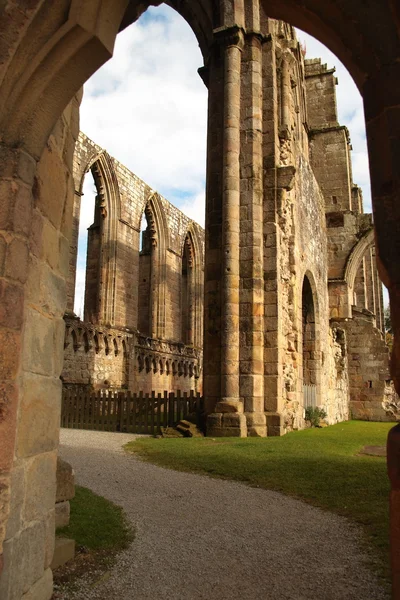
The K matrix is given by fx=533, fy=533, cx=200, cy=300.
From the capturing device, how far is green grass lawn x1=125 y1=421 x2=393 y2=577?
4492 millimetres

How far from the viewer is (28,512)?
96.7 inches

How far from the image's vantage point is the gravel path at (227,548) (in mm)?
2801

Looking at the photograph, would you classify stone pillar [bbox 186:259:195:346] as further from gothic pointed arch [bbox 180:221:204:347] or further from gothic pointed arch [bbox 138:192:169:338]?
gothic pointed arch [bbox 138:192:169:338]

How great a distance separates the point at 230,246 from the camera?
10.6 m

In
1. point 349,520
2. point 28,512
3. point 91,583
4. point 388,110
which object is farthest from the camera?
point 349,520

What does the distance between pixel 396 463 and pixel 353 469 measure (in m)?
4.80

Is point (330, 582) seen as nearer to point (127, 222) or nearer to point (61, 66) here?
point (61, 66)

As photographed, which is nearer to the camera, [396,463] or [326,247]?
[396,463]

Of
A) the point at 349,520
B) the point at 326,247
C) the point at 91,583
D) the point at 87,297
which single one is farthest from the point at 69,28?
the point at 87,297

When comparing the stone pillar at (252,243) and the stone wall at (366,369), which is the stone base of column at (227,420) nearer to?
the stone pillar at (252,243)

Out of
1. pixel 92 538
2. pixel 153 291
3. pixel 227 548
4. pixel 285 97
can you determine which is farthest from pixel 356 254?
pixel 92 538

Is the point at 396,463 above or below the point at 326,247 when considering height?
below

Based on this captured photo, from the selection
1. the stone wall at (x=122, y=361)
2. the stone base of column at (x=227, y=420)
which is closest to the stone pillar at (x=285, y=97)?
the stone base of column at (x=227, y=420)

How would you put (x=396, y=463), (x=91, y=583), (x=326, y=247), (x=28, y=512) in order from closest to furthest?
(x=396, y=463) < (x=28, y=512) < (x=91, y=583) < (x=326, y=247)
